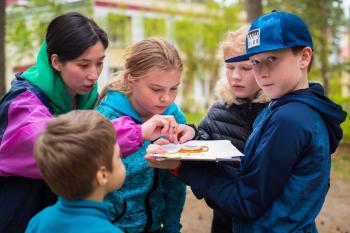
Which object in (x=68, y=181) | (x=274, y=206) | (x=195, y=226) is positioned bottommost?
(x=195, y=226)

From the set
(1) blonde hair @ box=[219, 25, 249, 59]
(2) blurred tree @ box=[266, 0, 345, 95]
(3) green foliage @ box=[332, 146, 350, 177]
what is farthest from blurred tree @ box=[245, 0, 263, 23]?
(1) blonde hair @ box=[219, 25, 249, 59]

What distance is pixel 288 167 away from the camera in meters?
2.19

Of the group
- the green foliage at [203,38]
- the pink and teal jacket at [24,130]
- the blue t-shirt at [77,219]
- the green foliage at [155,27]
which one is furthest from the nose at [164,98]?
the green foliage at [155,27]

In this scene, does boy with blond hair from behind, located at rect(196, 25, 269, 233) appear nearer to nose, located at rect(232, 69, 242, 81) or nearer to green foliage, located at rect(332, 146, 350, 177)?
nose, located at rect(232, 69, 242, 81)

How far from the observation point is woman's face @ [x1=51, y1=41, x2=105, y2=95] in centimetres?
277

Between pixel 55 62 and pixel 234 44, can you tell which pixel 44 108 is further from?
pixel 234 44

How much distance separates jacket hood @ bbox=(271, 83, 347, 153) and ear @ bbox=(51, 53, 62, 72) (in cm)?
125

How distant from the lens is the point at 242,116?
10.5 ft

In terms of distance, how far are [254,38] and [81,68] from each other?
1.04 metres

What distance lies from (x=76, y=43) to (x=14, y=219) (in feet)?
3.36

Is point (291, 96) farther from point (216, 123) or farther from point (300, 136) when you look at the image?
point (216, 123)

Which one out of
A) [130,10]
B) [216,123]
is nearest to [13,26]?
[130,10]

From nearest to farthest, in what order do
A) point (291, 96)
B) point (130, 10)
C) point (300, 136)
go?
point (300, 136), point (291, 96), point (130, 10)

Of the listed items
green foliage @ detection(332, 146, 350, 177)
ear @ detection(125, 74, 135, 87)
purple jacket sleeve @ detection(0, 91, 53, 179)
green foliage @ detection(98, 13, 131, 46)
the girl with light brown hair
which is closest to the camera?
purple jacket sleeve @ detection(0, 91, 53, 179)
